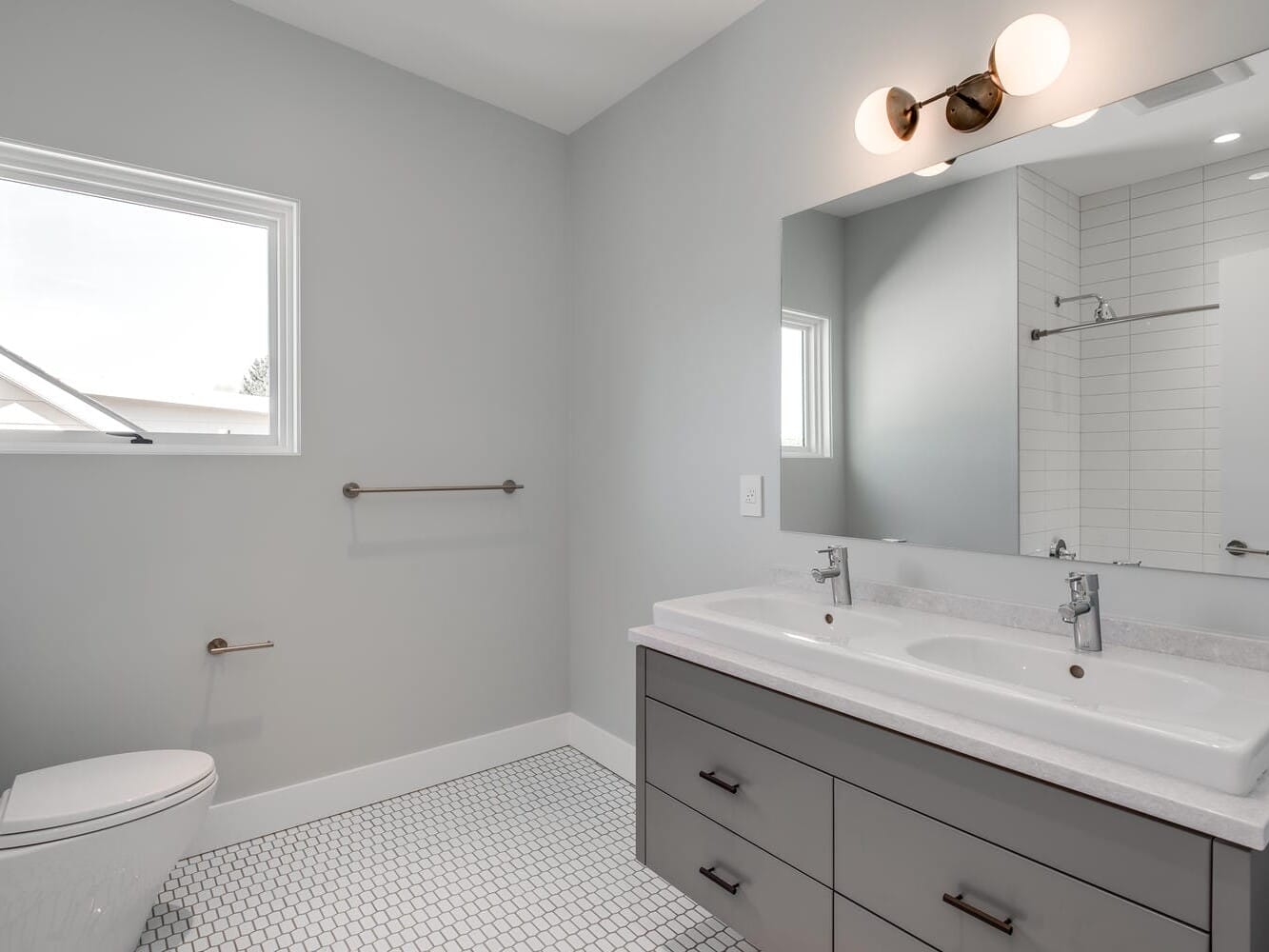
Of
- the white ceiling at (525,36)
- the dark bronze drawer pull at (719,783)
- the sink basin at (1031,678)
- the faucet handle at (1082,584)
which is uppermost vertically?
the white ceiling at (525,36)

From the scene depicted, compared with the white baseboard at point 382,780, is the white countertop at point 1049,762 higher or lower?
higher

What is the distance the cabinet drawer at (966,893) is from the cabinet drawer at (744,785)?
55 mm

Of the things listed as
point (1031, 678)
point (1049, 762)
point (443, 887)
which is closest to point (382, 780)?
point (443, 887)

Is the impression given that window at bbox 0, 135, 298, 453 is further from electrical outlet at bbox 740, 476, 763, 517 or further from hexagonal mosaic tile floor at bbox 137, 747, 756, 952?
electrical outlet at bbox 740, 476, 763, 517

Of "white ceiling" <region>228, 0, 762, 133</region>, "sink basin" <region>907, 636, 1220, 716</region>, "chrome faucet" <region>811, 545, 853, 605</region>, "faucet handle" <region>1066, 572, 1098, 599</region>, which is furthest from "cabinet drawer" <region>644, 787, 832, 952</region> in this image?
"white ceiling" <region>228, 0, 762, 133</region>

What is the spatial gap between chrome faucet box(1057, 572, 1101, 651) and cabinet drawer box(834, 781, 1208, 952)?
50 centimetres

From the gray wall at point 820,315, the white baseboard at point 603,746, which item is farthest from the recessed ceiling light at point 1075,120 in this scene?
the white baseboard at point 603,746

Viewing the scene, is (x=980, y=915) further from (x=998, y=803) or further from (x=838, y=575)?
(x=838, y=575)

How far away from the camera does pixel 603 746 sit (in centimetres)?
280

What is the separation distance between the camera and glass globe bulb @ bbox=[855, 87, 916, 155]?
1734 millimetres

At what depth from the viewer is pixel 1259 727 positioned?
95cm

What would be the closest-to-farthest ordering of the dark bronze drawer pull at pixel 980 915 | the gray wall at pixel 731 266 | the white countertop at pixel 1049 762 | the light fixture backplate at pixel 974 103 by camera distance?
the white countertop at pixel 1049 762 < the dark bronze drawer pull at pixel 980 915 < the gray wall at pixel 731 266 < the light fixture backplate at pixel 974 103

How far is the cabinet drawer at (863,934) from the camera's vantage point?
1.18 m

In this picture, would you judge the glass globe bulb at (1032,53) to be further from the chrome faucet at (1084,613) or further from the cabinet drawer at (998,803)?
the cabinet drawer at (998,803)
